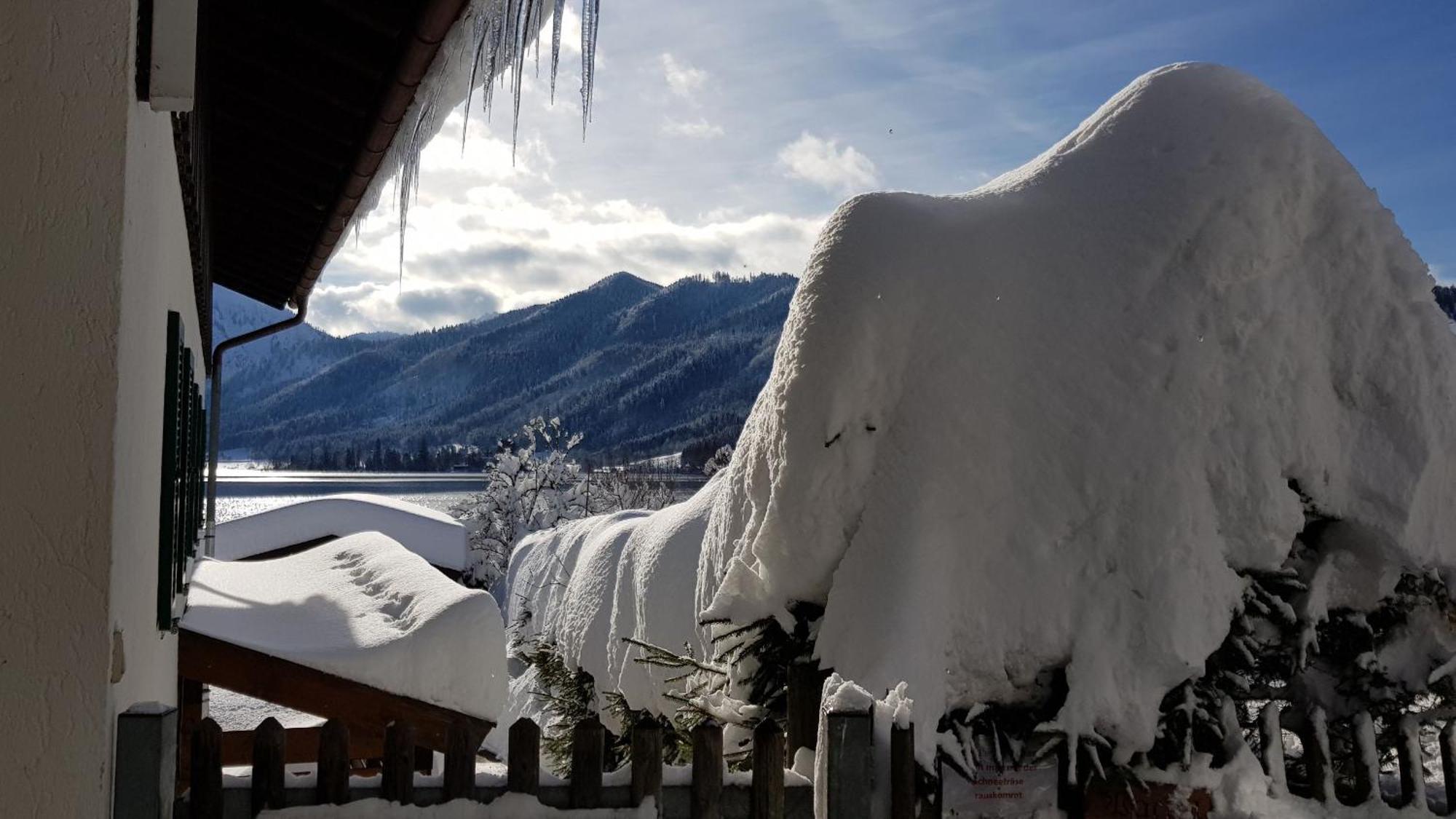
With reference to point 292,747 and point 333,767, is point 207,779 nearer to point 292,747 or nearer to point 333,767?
point 333,767

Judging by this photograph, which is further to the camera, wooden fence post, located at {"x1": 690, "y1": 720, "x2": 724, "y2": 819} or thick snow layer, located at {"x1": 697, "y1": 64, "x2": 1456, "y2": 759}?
thick snow layer, located at {"x1": 697, "y1": 64, "x2": 1456, "y2": 759}

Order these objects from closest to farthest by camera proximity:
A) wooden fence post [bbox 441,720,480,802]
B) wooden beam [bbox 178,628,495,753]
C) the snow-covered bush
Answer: wooden fence post [bbox 441,720,480,802], wooden beam [bbox 178,628,495,753], the snow-covered bush

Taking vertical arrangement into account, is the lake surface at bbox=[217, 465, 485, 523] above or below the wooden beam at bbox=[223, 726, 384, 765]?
above

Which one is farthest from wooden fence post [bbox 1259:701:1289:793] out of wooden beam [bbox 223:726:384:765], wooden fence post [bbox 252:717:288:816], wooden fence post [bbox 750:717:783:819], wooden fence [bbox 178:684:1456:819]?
wooden beam [bbox 223:726:384:765]

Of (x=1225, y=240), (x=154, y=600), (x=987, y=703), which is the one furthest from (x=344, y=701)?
(x=1225, y=240)

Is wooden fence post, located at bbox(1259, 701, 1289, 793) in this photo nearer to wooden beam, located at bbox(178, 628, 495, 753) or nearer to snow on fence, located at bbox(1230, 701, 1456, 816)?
snow on fence, located at bbox(1230, 701, 1456, 816)

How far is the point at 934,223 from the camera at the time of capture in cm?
366

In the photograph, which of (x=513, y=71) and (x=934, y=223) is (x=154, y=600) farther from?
(x=934, y=223)

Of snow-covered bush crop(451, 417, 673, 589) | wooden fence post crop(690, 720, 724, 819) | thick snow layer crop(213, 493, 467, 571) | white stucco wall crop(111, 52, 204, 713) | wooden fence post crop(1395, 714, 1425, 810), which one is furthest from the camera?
snow-covered bush crop(451, 417, 673, 589)

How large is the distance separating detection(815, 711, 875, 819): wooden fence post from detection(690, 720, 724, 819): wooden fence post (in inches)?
10.3

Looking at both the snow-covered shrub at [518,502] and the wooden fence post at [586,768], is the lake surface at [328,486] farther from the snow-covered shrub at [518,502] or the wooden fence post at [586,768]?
the wooden fence post at [586,768]

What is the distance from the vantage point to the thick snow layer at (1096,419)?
324 cm

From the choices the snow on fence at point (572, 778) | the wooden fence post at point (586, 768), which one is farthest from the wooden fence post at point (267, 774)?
the wooden fence post at point (586, 768)

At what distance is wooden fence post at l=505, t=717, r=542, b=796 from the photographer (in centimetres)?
247
